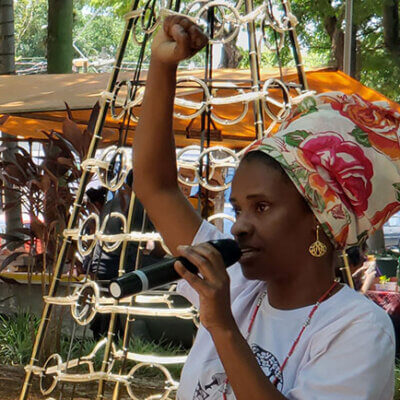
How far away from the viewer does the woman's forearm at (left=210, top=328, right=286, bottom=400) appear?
1546 millimetres

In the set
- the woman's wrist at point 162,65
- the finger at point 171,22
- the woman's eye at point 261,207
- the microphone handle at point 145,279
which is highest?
the finger at point 171,22

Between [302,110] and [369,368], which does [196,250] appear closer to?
[369,368]

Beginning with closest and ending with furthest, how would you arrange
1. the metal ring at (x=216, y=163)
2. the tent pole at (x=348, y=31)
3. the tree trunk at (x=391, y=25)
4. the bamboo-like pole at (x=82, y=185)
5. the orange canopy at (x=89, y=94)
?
the metal ring at (x=216, y=163) < the bamboo-like pole at (x=82, y=185) < the orange canopy at (x=89, y=94) < the tent pole at (x=348, y=31) < the tree trunk at (x=391, y=25)

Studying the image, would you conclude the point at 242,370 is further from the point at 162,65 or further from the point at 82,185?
the point at 82,185

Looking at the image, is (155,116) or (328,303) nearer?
(328,303)

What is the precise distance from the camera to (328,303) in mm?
1751

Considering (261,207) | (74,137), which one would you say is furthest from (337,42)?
(261,207)

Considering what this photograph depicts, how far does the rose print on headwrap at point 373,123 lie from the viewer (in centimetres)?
180

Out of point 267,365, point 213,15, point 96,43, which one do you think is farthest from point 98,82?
point 96,43

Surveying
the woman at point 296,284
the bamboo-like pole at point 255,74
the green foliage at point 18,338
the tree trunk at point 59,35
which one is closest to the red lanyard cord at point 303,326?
the woman at point 296,284

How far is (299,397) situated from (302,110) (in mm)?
644

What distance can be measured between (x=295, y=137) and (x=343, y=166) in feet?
0.41

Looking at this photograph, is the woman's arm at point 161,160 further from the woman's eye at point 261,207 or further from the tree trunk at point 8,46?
the tree trunk at point 8,46

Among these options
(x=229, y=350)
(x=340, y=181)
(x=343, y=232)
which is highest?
(x=340, y=181)
